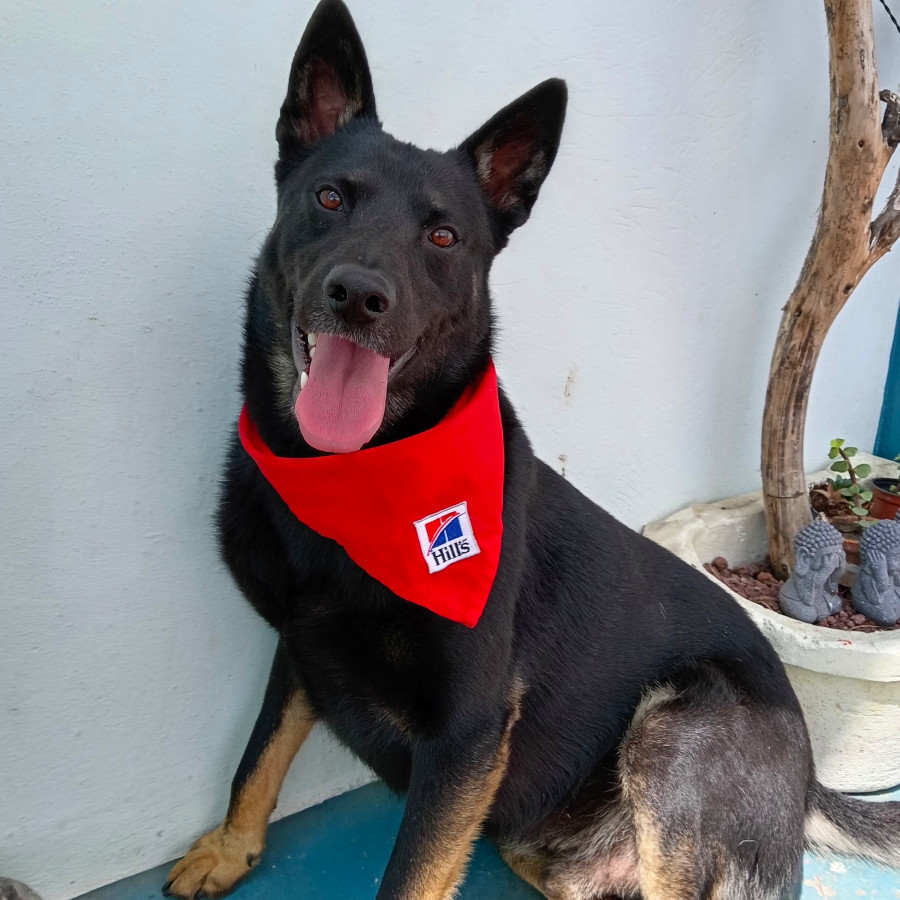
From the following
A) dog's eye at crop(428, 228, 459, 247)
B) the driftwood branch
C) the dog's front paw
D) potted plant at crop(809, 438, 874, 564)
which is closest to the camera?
dog's eye at crop(428, 228, 459, 247)

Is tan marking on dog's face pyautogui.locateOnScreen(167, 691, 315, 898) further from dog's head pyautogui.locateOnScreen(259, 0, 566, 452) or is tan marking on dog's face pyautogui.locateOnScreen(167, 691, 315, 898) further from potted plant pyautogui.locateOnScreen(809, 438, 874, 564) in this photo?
potted plant pyautogui.locateOnScreen(809, 438, 874, 564)

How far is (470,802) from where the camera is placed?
1.64m

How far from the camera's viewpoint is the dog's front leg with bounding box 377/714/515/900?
1.61m

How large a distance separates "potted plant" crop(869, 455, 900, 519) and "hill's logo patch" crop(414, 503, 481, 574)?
2615 mm

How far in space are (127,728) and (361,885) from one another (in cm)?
80

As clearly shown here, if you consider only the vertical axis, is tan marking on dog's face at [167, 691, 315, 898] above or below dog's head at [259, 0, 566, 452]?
below

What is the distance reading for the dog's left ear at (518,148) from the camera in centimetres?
167

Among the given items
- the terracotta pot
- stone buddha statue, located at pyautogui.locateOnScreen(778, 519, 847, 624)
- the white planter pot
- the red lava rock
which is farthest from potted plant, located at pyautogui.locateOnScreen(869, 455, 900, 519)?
the white planter pot

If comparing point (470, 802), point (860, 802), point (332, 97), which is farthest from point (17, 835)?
point (860, 802)

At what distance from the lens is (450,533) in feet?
Result: 5.20

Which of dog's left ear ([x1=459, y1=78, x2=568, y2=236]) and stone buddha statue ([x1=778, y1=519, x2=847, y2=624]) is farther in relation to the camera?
stone buddha statue ([x1=778, y1=519, x2=847, y2=624])

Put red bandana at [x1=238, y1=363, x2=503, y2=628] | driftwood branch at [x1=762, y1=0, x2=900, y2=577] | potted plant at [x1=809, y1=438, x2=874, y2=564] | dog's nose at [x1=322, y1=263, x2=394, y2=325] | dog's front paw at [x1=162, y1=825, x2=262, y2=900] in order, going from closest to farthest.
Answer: dog's nose at [x1=322, y1=263, x2=394, y2=325] → red bandana at [x1=238, y1=363, x2=503, y2=628] → dog's front paw at [x1=162, y1=825, x2=262, y2=900] → driftwood branch at [x1=762, y1=0, x2=900, y2=577] → potted plant at [x1=809, y1=438, x2=874, y2=564]

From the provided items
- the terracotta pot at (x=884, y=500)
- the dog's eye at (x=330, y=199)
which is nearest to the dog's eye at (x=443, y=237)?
the dog's eye at (x=330, y=199)

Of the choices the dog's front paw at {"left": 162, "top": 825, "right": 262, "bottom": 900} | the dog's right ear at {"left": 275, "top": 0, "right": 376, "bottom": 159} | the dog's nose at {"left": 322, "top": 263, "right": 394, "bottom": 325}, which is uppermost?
the dog's right ear at {"left": 275, "top": 0, "right": 376, "bottom": 159}
